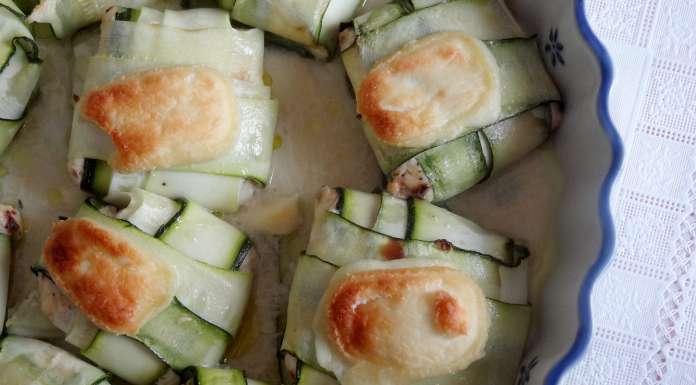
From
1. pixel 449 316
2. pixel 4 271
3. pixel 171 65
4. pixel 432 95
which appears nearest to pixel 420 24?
pixel 432 95

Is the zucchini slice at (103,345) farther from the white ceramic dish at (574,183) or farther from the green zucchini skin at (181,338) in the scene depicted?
the white ceramic dish at (574,183)

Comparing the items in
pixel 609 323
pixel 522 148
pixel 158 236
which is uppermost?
pixel 522 148

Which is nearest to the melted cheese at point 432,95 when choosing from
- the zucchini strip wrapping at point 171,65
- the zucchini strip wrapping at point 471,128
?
the zucchini strip wrapping at point 471,128

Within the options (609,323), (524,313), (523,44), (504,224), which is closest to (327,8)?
(523,44)

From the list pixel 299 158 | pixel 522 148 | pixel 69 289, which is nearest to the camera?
pixel 69 289

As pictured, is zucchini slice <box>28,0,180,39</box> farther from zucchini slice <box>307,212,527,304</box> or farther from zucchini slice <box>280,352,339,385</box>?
zucchini slice <box>280,352,339,385</box>

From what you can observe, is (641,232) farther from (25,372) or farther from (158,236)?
(25,372)
